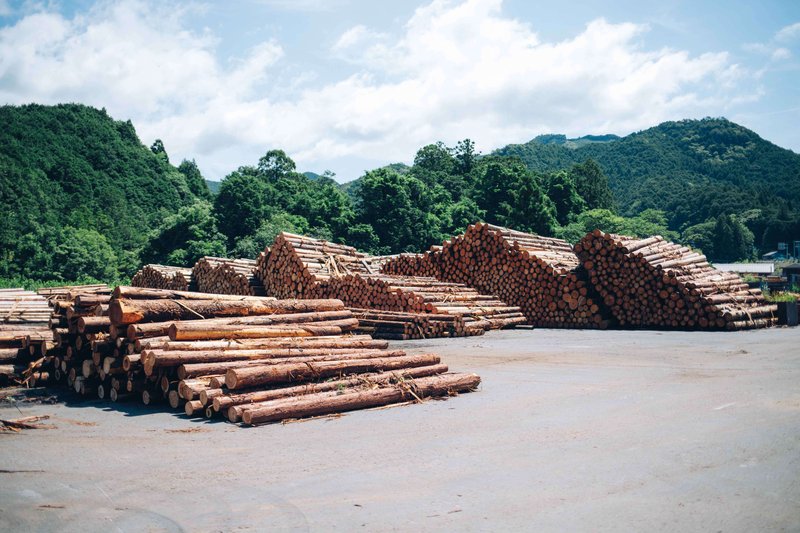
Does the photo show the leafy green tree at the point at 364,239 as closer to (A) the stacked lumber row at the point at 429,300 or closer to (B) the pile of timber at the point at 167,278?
(B) the pile of timber at the point at 167,278

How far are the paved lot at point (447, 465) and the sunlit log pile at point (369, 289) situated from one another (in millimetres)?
8393

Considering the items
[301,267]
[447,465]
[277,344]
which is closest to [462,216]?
[301,267]

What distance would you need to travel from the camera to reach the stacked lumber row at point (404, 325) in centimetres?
1688

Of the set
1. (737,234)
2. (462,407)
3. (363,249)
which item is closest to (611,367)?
(462,407)

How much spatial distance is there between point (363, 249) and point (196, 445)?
1555 inches

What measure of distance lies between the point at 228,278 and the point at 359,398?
51.2 ft

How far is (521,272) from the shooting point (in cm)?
2109

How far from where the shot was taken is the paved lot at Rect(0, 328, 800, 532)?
453 centimetres

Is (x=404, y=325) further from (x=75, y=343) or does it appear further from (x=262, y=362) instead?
(x=75, y=343)

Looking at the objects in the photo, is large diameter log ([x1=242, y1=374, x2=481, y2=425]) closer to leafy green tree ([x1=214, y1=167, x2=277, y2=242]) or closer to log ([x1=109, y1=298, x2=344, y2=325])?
log ([x1=109, y1=298, x2=344, y2=325])

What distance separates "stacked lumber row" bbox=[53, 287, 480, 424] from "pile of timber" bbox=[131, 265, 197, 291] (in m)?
15.5

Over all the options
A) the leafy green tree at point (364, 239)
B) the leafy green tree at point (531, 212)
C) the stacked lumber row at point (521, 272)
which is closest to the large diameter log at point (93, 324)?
the stacked lumber row at point (521, 272)

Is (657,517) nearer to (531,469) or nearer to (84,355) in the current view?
(531,469)

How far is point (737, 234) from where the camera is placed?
69.9 metres
